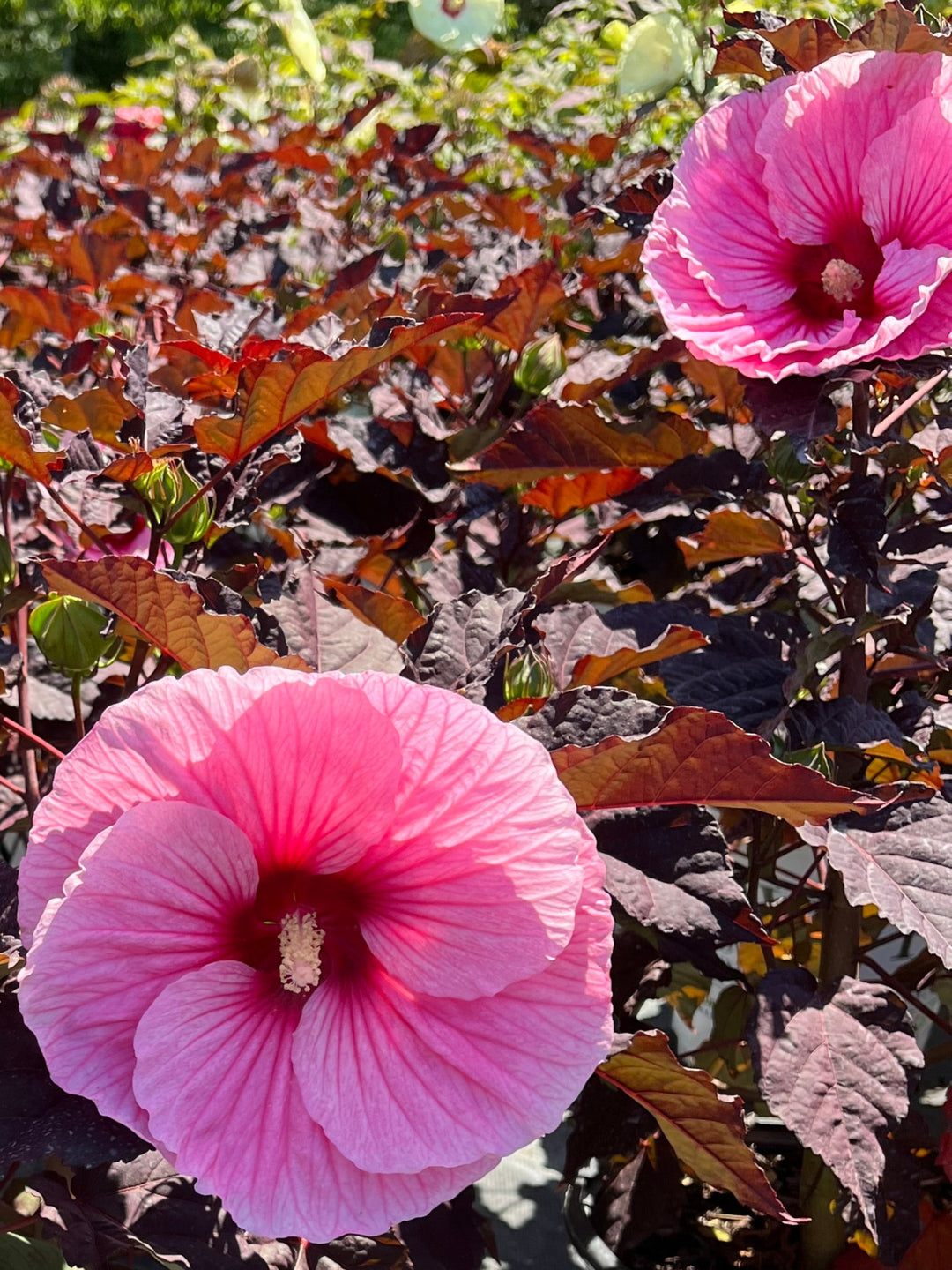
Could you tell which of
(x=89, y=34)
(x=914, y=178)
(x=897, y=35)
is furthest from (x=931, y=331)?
(x=89, y=34)

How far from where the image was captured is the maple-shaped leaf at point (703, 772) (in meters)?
0.58

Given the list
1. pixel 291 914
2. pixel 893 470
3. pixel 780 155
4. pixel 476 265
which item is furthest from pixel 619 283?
pixel 291 914

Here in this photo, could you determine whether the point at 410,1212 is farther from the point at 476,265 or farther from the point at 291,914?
the point at 476,265

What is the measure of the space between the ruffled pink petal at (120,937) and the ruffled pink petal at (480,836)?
82 mm

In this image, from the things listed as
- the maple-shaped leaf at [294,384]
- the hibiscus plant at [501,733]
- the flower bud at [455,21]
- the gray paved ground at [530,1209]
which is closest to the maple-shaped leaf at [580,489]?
the hibiscus plant at [501,733]

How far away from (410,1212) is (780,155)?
24.5 inches

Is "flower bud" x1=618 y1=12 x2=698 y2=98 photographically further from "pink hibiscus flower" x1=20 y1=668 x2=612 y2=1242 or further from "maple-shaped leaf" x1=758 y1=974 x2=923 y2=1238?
"pink hibiscus flower" x1=20 y1=668 x2=612 y2=1242

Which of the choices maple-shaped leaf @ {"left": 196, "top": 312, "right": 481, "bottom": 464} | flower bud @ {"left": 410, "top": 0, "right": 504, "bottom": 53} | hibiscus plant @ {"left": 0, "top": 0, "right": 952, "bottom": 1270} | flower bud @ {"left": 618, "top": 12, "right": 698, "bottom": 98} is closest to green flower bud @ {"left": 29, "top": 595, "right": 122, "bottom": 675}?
hibiscus plant @ {"left": 0, "top": 0, "right": 952, "bottom": 1270}

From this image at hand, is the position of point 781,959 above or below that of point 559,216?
below

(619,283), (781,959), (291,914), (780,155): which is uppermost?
(780,155)

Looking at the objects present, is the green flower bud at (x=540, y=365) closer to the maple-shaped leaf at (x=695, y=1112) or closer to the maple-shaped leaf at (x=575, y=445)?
the maple-shaped leaf at (x=575, y=445)

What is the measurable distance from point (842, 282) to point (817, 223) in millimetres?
40

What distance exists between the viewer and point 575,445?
932mm

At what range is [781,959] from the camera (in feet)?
3.67
